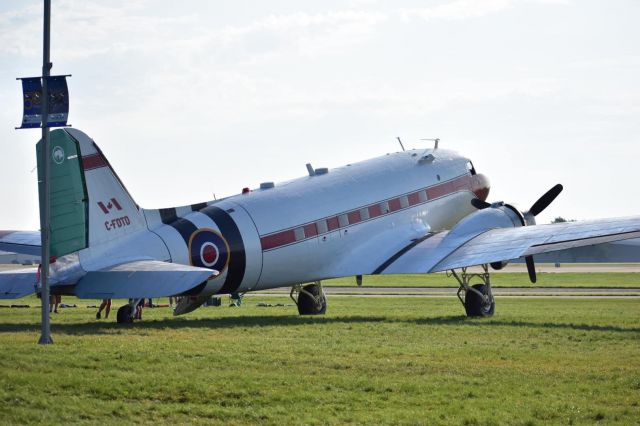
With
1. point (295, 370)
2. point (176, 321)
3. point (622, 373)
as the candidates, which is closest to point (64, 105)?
point (295, 370)

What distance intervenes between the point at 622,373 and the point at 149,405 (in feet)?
27.7

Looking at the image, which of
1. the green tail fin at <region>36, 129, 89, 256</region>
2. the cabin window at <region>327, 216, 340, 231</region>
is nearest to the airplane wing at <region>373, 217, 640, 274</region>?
the cabin window at <region>327, 216, 340, 231</region>

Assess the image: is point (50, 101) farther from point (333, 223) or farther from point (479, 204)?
point (479, 204)

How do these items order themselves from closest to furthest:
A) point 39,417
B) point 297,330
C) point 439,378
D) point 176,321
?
point 39,417, point 439,378, point 297,330, point 176,321

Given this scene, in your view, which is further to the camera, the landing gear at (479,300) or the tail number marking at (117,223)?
the landing gear at (479,300)

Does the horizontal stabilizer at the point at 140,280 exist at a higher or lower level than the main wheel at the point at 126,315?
→ higher

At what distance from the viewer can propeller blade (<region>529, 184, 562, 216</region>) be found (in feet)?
116

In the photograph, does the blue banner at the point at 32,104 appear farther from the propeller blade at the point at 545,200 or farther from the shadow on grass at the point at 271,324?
the propeller blade at the point at 545,200

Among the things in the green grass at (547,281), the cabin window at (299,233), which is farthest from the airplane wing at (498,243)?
the green grass at (547,281)

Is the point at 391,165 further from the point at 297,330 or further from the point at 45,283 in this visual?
the point at 45,283

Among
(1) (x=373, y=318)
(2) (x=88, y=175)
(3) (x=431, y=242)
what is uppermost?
(2) (x=88, y=175)

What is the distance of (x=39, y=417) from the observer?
1470 cm

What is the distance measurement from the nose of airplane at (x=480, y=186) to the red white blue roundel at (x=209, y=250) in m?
13.1

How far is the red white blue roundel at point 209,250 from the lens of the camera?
27938 millimetres
